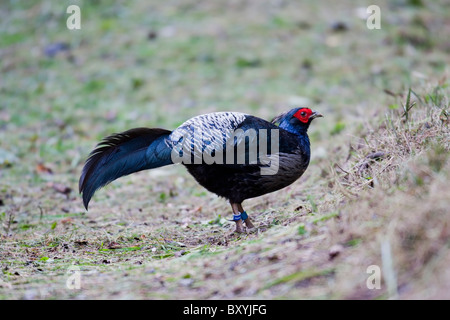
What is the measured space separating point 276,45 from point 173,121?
10.1ft

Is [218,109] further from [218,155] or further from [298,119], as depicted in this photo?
[218,155]

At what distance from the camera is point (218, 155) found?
3996mm

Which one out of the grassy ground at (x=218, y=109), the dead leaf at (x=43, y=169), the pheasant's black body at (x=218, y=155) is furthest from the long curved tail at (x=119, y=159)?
the dead leaf at (x=43, y=169)

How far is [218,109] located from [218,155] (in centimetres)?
372

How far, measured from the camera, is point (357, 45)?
30.5ft

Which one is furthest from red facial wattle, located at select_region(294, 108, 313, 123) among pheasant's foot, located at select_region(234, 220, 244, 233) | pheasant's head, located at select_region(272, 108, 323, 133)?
pheasant's foot, located at select_region(234, 220, 244, 233)

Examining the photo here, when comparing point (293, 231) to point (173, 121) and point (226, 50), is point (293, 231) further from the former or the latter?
point (226, 50)

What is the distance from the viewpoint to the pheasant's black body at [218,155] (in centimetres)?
399

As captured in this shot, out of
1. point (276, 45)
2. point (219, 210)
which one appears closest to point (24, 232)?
point (219, 210)

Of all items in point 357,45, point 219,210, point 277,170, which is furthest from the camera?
point 357,45

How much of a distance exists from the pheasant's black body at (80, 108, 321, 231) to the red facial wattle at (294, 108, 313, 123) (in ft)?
0.75

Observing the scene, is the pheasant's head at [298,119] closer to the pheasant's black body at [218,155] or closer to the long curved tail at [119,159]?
the pheasant's black body at [218,155]

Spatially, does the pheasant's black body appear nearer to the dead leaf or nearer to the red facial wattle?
the red facial wattle

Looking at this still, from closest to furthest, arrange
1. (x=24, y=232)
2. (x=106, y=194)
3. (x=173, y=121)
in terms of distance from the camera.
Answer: (x=24, y=232) → (x=106, y=194) → (x=173, y=121)
